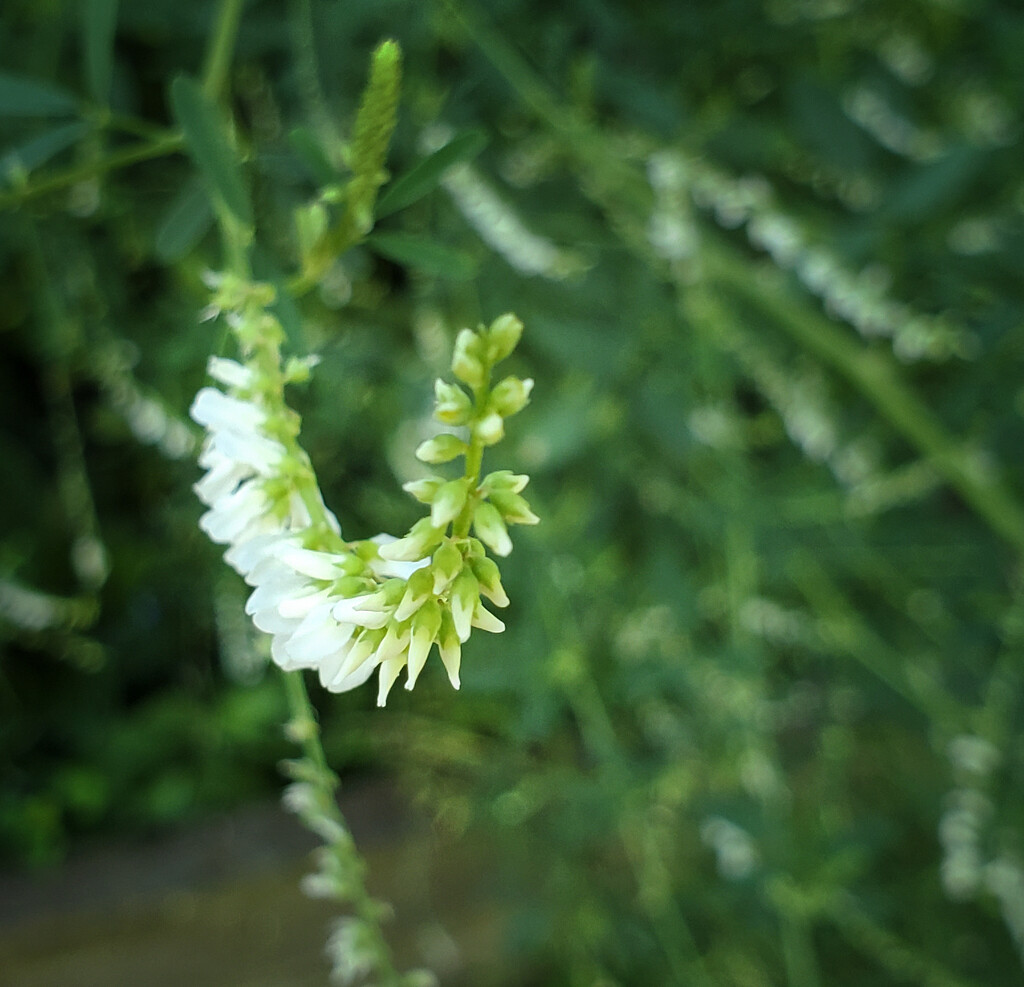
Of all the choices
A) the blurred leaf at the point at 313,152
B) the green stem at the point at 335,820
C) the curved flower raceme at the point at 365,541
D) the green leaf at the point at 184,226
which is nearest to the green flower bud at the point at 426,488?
the curved flower raceme at the point at 365,541

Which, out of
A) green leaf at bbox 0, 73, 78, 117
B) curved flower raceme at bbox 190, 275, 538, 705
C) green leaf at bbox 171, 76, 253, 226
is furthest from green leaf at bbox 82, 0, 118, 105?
curved flower raceme at bbox 190, 275, 538, 705

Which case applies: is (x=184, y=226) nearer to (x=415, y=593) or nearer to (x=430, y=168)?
(x=430, y=168)

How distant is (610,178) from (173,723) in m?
1.05

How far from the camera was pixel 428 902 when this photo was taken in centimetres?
164

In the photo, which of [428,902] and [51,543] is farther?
[428,902]

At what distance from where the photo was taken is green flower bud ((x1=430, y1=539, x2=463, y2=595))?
30 centimetres

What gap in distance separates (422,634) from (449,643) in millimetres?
17

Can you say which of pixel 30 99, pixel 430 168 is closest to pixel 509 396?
pixel 430 168

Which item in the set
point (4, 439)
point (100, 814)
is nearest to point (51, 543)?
point (4, 439)

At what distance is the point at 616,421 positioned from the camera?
108cm

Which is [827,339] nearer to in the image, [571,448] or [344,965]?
[571,448]

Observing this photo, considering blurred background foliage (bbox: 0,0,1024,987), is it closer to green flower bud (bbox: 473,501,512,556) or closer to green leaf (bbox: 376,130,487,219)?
green leaf (bbox: 376,130,487,219)

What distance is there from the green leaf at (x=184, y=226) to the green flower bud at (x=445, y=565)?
0.43 metres

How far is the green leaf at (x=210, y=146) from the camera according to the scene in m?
0.50
